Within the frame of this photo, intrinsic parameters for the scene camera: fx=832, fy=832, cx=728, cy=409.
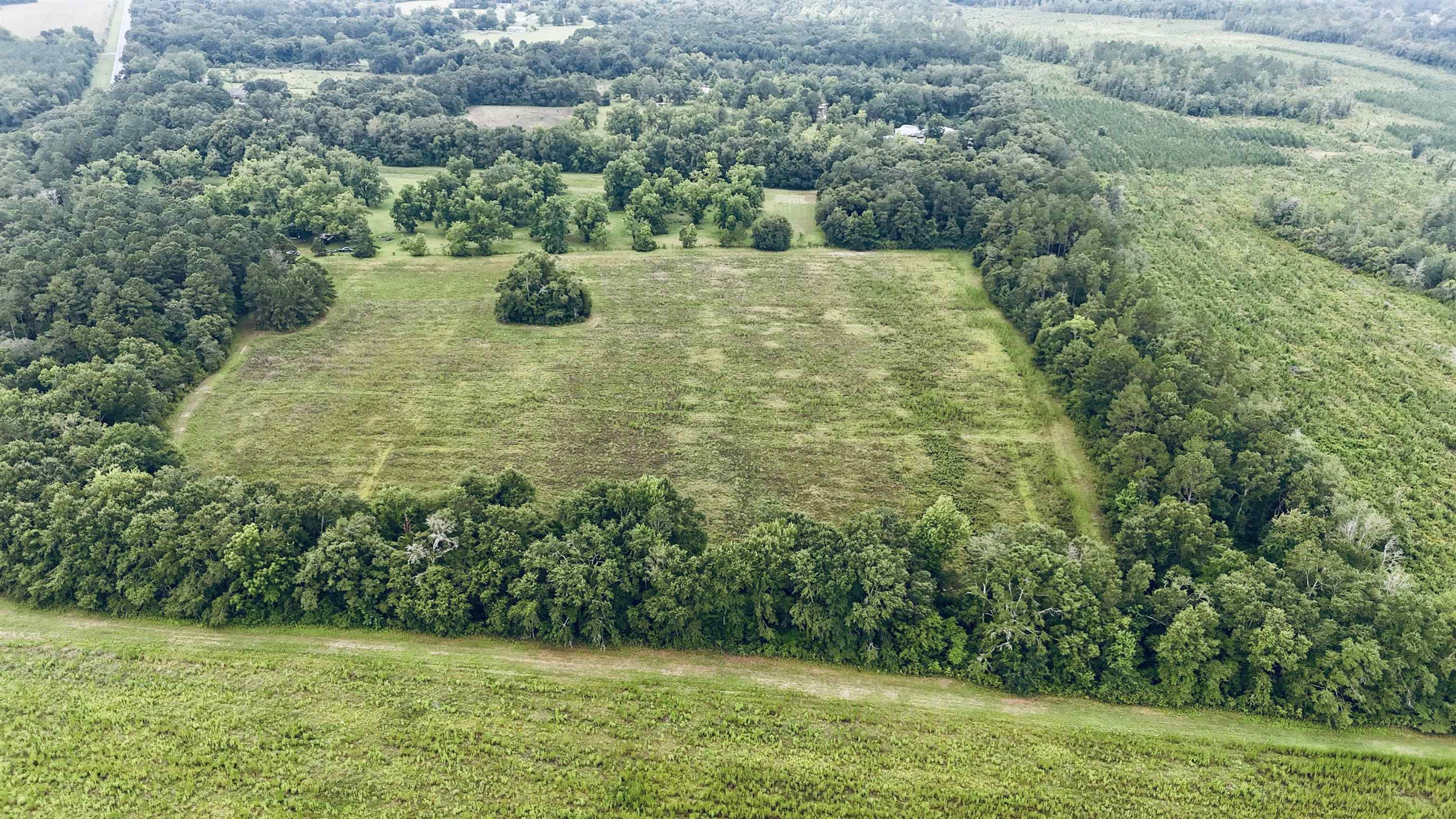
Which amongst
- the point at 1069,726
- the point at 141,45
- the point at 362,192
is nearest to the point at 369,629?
the point at 1069,726

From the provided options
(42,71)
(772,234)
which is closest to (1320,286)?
(772,234)

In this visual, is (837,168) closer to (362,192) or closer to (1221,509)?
(362,192)

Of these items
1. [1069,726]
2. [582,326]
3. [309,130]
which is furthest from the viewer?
[309,130]

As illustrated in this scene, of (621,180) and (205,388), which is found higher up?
(621,180)

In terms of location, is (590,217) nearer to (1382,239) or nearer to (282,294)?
(282,294)

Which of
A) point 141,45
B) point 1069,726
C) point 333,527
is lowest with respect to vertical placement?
point 1069,726

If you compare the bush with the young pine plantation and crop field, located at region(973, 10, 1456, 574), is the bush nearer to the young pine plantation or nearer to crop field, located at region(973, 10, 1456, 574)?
the young pine plantation

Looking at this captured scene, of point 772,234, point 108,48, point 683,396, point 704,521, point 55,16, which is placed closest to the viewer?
point 704,521
